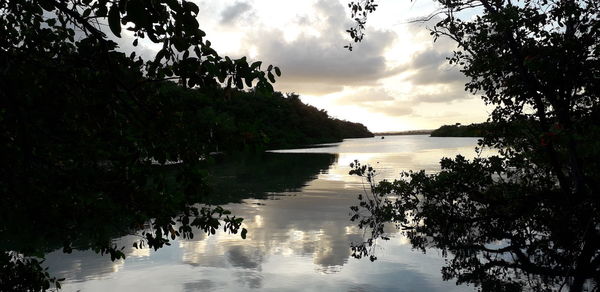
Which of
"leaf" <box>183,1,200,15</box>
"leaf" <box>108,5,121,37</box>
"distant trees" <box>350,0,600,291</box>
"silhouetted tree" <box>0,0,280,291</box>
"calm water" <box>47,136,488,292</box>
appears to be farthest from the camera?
"calm water" <box>47,136,488,292</box>

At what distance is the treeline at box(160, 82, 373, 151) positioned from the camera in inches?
186

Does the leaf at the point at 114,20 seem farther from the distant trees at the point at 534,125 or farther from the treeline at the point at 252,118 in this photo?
the distant trees at the point at 534,125

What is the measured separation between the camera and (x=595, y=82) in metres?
7.52

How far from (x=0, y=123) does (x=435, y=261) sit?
46.1ft

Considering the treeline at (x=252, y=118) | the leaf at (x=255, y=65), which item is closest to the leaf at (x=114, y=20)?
the treeline at (x=252, y=118)

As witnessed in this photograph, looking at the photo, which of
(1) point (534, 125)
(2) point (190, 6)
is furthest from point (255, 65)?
(1) point (534, 125)

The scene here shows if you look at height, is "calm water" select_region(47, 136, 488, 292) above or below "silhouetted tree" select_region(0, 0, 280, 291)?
below

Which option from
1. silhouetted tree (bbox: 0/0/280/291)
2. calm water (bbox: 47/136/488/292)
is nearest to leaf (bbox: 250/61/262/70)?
silhouetted tree (bbox: 0/0/280/291)

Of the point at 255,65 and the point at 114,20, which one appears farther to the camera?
the point at 255,65

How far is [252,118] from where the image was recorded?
15.2ft

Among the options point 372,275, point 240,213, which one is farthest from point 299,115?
point 372,275

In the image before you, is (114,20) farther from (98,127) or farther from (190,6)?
(98,127)

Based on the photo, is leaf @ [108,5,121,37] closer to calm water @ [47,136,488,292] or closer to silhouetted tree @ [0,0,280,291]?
silhouetted tree @ [0,0,280,291]

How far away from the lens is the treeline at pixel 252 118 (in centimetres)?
472
